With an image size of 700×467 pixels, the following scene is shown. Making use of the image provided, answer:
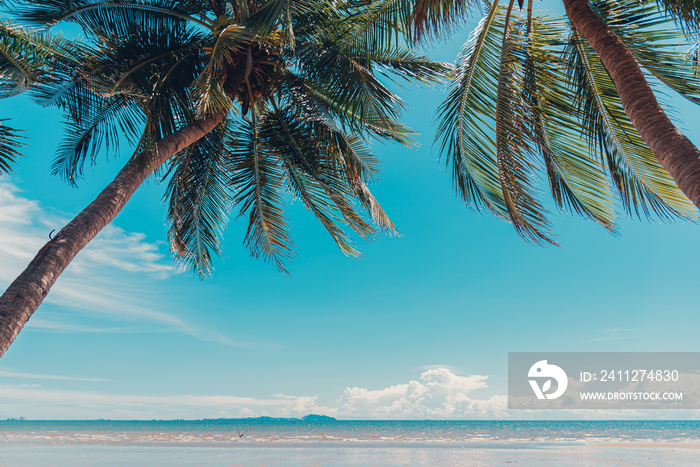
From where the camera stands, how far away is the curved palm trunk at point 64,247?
125 inches

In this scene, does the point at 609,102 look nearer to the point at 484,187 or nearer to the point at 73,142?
the point at 484,187

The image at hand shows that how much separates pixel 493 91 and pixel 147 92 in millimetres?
4851

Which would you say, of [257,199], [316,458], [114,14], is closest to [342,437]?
[316,458]

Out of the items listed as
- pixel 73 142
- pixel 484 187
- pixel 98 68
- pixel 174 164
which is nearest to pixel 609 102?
pixel 484 187

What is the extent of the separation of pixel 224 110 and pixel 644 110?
5706mm

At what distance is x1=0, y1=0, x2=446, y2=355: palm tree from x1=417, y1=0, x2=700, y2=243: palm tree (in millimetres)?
1221

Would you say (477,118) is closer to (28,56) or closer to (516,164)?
(516,164)

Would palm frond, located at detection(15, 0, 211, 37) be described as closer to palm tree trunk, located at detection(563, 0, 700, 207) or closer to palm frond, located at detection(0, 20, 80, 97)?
palm frond, located at detection(0, 20, 80, 97)

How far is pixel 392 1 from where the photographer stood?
5.50 metres

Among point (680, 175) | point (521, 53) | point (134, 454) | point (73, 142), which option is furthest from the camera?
point (134, 454)

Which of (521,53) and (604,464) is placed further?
(604,464)

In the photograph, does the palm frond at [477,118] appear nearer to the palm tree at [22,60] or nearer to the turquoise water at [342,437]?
the palm tree at [22,60]

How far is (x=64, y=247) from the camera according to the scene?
383 centimetres

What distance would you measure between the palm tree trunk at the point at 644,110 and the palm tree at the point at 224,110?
2.48 meters
